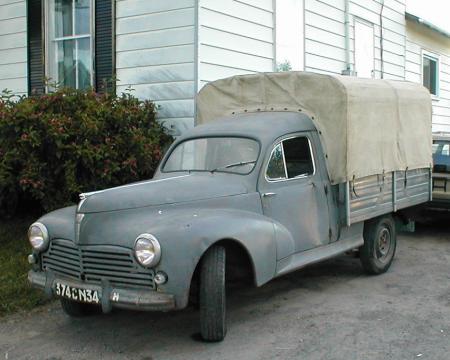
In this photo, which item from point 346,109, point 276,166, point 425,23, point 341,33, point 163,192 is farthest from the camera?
point 425,23

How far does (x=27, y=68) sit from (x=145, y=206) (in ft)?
19.5

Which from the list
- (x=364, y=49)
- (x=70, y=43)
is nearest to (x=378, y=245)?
(x=70, y=43)

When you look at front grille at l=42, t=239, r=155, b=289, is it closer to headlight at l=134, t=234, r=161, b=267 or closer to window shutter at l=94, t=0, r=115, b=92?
headlight at l=134, t=234, r=161, b=267

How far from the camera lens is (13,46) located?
32.3ft

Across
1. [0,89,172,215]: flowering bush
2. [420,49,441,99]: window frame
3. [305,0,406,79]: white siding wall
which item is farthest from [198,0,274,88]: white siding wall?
[420,49,441,99]: window frame

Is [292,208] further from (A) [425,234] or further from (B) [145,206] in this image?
(A) [425,234]

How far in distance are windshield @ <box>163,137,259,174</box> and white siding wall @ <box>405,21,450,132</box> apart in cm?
867

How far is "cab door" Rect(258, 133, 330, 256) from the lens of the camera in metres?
5.39

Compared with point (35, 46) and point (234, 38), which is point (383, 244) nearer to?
point (234, 38)

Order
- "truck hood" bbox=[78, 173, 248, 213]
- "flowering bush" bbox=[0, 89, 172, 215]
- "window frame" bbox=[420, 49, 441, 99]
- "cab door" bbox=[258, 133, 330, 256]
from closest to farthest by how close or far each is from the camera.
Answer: "truck hood" bbox=[78, 173, 248, 213] → "cab door" bbox=[258, 133, 330, 256] → "flowering bush" bbox=[0, 89, 172, 215] → "window frame" bbox=[420, 49, 441, 99]

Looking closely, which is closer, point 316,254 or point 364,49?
point 316,254

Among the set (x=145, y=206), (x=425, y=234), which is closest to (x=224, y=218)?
(x=145, y=206)

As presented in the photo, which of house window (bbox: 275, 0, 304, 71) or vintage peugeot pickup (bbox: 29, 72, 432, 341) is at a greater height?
house window (bbox: 275, 0, 304, 71)

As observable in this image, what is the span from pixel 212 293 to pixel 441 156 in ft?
19.2
